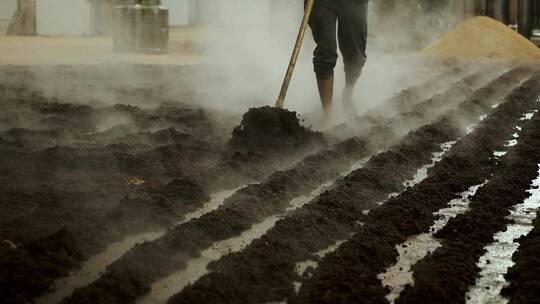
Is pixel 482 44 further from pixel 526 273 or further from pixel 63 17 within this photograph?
pixel 526 273

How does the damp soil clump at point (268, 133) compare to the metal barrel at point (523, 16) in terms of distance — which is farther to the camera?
the metal barrel at point (523, 16)

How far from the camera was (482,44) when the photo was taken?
16172 mm

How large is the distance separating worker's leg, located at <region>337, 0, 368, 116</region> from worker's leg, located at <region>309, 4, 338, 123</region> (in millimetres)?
136

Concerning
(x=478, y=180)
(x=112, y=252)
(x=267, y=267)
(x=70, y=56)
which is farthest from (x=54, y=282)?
(x=70, y=56)

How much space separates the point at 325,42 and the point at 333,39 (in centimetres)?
8

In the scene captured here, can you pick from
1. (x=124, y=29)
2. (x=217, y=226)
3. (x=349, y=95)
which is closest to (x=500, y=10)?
(x=124, y=29)

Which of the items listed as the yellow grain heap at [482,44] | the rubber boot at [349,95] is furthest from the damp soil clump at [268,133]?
the yellow grain heap at [482,44]

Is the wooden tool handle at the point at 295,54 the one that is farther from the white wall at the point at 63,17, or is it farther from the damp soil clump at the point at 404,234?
the white wall at the point at 63,17

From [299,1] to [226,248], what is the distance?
27.8 ft

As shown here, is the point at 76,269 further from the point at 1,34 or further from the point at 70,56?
the point at 1,34

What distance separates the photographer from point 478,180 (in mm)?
5176

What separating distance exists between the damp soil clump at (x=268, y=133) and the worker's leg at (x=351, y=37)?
1.51 metres

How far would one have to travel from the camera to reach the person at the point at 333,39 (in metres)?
7.07

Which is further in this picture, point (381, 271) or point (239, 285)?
point (381, 271)
